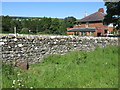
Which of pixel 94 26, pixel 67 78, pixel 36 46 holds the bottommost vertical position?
pixel 67 78

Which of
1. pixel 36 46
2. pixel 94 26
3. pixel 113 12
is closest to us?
pixel 36 46

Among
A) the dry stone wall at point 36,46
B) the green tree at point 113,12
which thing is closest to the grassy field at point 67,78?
the dry stone wall at point 36,46

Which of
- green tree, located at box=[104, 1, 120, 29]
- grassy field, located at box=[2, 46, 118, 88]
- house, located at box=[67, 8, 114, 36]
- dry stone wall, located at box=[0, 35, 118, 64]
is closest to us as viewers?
grassy field, located at box=[2, 46, 118, 88]

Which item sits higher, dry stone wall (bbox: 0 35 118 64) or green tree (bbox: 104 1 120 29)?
green tree (bbox: 104 1 120 29)

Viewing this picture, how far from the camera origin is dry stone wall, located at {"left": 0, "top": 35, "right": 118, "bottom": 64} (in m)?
7.62

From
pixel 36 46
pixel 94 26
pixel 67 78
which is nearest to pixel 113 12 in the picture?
pixel 36 46

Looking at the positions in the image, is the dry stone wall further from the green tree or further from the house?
the house

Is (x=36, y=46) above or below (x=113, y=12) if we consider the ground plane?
below

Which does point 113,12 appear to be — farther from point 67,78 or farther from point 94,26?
point 94,26

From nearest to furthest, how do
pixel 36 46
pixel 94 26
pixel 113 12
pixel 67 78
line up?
pixel 67 78
pixel 36 46
pixel 113 12
pixel 94 26

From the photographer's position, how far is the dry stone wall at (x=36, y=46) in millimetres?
7621

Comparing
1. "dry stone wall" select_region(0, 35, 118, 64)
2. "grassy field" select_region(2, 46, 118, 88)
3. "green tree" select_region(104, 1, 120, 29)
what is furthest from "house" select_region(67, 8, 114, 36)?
"grassy field" select_region(2, 46, 118, 88)

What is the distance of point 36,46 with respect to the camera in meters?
8.53

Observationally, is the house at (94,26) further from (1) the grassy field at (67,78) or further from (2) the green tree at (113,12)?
(1) the grassy field at (67,78)
